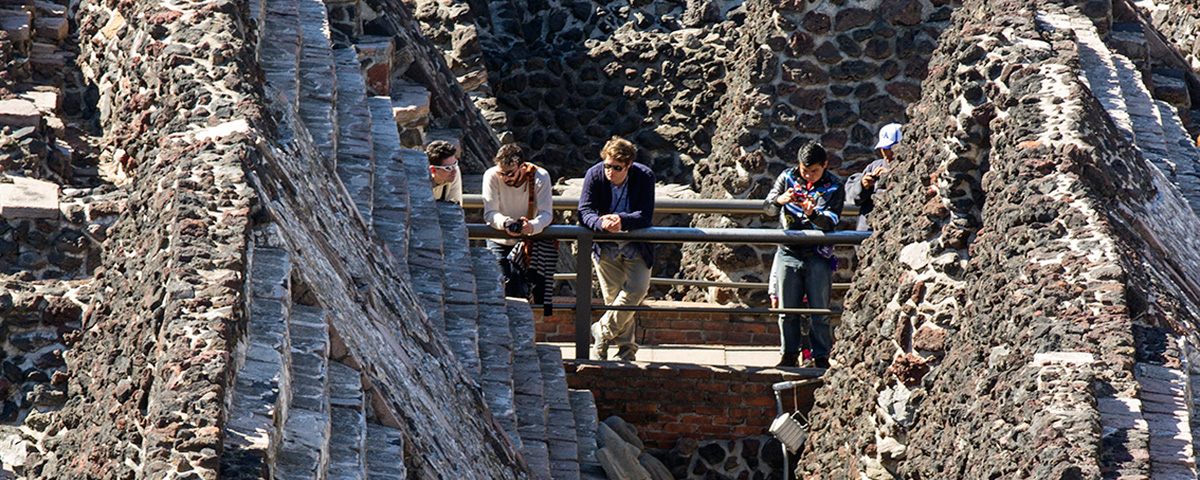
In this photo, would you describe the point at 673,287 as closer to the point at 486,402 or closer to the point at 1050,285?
the point at 486,402

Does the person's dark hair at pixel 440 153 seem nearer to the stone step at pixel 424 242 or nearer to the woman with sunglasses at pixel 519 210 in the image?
the woman with sunglasses at pixel 519 210

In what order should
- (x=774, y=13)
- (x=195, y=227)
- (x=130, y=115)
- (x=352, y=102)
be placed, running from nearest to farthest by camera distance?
1. (x=195, y=227)
2. (x=130, y=115)
3. (x=352, y=102)
4. (x=774, y=13)

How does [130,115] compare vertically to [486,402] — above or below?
above

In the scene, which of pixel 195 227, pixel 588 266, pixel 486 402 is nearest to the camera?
pixel 195 227

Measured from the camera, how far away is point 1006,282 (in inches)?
176

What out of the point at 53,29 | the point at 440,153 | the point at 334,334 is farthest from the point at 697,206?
the point at 334,334

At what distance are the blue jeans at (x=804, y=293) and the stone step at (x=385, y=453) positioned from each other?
3802mm

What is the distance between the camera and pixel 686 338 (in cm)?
784

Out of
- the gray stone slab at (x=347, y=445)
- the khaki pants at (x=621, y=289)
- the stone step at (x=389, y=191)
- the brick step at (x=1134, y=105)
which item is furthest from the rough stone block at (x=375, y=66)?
the gray stone slab at (x=347, y=445)

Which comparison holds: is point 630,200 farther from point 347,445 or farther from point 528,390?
point 347,445

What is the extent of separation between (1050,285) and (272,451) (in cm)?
260

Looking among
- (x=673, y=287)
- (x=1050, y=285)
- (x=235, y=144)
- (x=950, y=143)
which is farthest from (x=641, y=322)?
(x=235, y=144)

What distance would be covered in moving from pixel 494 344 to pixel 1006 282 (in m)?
2.01

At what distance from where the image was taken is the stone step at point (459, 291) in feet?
16.5
